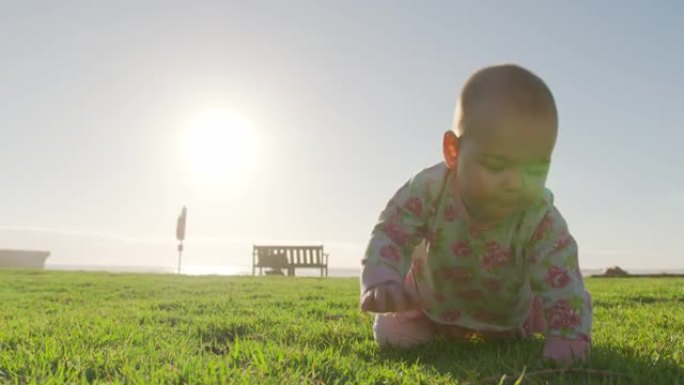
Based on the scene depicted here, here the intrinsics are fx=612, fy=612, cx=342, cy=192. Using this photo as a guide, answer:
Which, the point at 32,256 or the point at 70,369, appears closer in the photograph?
the point at 70,369

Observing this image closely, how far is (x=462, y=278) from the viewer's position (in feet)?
10.8

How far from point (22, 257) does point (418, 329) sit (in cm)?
4657

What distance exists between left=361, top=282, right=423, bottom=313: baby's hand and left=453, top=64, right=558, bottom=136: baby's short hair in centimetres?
77

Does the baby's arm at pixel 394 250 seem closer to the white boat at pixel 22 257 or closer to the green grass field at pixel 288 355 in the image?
the green grass field at pixel 288 355

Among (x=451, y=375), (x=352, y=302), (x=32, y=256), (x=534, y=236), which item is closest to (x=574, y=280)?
(x=534, y=236)

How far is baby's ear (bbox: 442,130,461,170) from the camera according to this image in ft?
9.33

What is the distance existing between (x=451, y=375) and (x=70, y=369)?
5.23ft

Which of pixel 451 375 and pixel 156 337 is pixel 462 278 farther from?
pixel 156 337

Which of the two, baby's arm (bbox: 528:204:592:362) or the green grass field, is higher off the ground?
baby's arm (bbox: 528:204:592:362)

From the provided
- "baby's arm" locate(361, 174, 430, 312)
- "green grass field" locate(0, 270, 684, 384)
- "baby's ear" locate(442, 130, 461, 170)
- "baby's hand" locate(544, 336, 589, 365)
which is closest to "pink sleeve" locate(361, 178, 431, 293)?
"baby's arm" locate(361, 174, 430, 312)

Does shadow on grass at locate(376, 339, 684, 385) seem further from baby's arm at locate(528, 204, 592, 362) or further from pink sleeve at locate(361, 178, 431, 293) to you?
pink sleeve at locate(361, 178, 431, 293)

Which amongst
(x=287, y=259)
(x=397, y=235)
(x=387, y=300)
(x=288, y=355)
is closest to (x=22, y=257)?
(x=287, y=259)

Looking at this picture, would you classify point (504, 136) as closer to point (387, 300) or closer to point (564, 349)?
point (387, 300)

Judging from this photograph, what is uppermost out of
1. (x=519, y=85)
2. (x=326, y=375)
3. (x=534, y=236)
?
(x=519, y=85)
